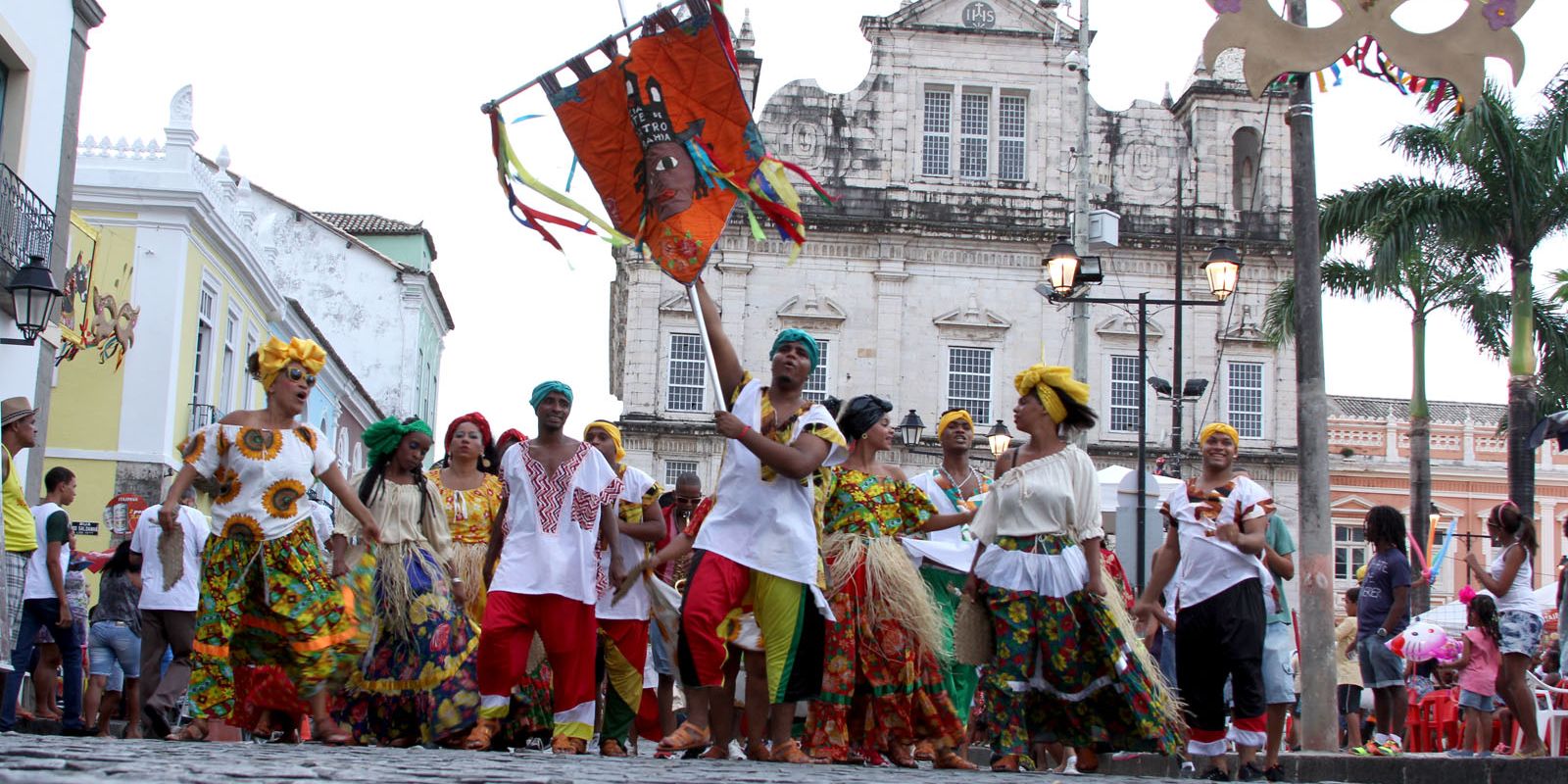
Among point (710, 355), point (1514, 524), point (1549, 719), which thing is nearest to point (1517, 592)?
point (1514, 524)

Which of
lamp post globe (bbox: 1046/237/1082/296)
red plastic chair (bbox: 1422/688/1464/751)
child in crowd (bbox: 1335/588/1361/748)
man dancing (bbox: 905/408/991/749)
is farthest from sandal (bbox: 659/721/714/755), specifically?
lamp post globe (bbox: 1046/237/1082/296)

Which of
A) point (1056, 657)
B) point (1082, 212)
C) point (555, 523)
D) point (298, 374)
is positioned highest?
point (1082, 212)

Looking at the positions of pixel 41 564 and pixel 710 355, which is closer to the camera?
pixel 710 355

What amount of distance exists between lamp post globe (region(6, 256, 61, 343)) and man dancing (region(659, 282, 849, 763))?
852 cm

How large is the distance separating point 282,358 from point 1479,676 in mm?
6715

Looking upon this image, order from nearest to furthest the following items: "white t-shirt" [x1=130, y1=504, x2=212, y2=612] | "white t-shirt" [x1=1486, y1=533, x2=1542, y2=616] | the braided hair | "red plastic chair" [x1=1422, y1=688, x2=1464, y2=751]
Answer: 1. the braided hair
2. "white t-shirt" [x1=1486, y1=533, x2=1542, y2=616]
3. "white t-shirt" [x1=130, y1=504, x2=212, y2=612]
4. "red plastic chair" [x1=1422, y1=688, x2=1464, y2=751]

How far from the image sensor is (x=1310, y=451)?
11.3m

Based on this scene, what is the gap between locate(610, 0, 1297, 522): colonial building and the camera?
135ft

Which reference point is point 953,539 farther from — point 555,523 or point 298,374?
point 298,374

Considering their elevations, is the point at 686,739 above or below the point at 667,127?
below

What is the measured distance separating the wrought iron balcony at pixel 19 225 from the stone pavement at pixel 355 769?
9991 millimetres

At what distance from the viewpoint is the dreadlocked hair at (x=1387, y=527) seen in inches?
381

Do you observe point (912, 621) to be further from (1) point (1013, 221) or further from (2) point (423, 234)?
(2) point (423, 234)

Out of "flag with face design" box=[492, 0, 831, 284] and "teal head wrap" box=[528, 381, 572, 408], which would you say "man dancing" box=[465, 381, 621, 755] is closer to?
"teal head wrap" box=[528, 381, 572, 408]
